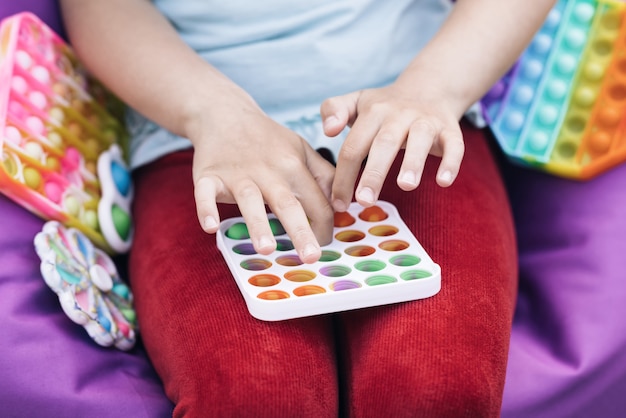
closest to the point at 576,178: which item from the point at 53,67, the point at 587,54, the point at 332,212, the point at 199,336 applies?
the point at 587,54

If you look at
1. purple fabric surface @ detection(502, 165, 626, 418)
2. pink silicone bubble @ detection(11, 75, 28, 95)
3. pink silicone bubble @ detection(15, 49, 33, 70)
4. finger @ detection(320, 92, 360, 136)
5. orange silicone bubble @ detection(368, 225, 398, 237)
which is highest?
pink silicone bubble @ detection(15, 49, 33, 70)

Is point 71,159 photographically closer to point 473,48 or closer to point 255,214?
point 255,214

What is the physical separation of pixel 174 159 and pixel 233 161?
166mm

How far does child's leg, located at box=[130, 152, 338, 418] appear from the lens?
0.53 m

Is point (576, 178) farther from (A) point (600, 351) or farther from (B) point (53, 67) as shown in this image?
(B) point (53, 67)

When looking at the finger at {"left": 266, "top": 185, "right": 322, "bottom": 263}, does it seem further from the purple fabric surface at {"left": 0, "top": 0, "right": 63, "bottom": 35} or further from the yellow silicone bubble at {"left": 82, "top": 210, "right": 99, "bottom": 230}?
the purple fabric surface at {"left": 0, "top": 0, "right": 63, "bottom": 35}

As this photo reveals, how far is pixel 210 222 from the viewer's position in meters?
0.57

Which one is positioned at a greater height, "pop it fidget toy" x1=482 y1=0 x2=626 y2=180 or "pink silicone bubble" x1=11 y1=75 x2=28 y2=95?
"pink silicone bubble" x1=11 y1=75 x2=28 y2=95

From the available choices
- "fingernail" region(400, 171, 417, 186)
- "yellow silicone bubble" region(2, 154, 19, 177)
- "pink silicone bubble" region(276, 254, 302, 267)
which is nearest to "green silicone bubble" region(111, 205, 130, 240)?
"yellow silicone bubble" region(2, 154, 19, 177)

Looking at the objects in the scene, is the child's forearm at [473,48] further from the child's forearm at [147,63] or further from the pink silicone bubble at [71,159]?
the pink silicone bubble at [71,159]

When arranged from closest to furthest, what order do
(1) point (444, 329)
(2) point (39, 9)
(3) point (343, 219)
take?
(1) point (444, 329) < (3) point (343, 219) < (2) point (39, 9)

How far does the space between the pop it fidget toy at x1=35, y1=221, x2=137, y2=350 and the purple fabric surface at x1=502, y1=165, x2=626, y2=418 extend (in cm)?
35

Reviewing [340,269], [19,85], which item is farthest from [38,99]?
[340,269]

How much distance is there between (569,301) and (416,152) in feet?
0.88
